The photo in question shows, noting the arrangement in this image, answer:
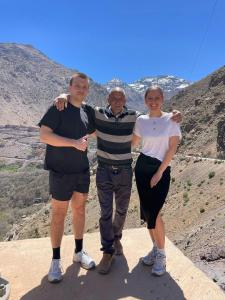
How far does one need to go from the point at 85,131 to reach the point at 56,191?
771mm

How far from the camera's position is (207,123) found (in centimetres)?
5856

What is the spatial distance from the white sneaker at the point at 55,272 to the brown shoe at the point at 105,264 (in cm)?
48

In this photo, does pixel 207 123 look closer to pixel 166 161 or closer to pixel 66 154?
pixel 166 161

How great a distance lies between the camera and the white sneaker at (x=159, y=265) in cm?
551

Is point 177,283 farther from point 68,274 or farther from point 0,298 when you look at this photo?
point 0,298

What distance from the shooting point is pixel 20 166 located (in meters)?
111

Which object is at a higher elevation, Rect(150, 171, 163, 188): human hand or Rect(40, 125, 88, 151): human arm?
Rect(40, 125, 88, 151): human arm

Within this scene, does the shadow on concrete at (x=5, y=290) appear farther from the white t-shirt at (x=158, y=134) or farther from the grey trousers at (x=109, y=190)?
the white t-shirt at (x=158, y=134)

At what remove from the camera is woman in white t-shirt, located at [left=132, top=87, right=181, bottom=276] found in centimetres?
528

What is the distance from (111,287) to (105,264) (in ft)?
1.20

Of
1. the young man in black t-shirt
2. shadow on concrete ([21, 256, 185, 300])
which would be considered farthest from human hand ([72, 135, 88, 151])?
shadow on concrete ([21, 256, 185, 300])

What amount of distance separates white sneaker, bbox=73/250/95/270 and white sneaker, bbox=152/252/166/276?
76 cm

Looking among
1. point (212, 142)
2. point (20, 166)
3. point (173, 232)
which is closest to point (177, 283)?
point (173, 232)

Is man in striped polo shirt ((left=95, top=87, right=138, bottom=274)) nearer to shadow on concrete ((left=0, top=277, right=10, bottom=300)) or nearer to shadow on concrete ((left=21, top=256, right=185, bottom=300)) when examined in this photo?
shadow on concrete ((left=21, top=256, right=185, bottom=300))
